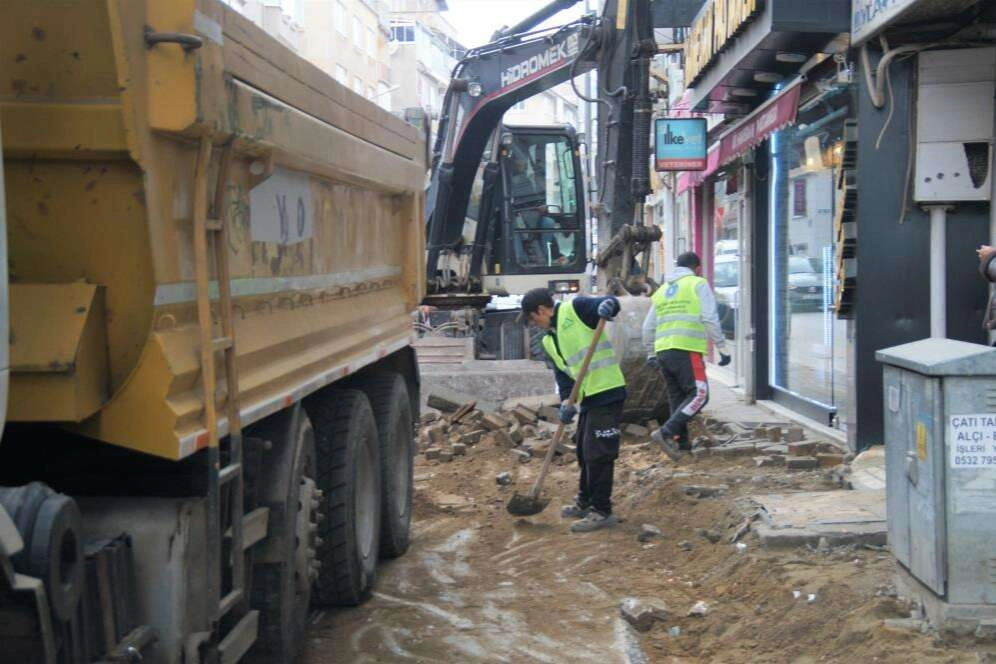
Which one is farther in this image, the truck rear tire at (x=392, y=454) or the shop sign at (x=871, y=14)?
the shop sign at (x=871, y=14)

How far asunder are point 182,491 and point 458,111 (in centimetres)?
1121

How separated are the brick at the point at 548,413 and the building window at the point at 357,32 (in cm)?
3348

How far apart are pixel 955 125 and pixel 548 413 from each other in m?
5.07

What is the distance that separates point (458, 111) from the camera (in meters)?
14.2

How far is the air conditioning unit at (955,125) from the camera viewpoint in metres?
7.97

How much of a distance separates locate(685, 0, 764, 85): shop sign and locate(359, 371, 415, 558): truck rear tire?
4628 millimetres

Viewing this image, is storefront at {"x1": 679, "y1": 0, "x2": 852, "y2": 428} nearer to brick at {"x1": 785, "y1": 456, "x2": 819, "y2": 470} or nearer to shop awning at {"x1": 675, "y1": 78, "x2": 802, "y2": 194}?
shop awning at {"x1": 675, "y1": 78, "x2": 802, "y2": 194}

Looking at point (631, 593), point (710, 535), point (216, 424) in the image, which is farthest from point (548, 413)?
point (216, 424)

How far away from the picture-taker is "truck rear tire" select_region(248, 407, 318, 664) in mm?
4449

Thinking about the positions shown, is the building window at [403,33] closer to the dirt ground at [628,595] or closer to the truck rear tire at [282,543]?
the dirt ground at [628,595]

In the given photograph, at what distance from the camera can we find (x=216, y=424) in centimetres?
352

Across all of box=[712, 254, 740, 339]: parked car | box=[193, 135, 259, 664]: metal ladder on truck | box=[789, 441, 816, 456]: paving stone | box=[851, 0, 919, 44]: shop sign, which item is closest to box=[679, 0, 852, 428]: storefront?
box=[851, 0, 919, 44]: shop sign

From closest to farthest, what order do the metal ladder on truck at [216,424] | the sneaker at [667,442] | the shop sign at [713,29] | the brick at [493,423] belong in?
the metal ladder on truck at [216,424]
the sneaker at [667,442]
the shop sign at [713,29]
the brick at [493,423]

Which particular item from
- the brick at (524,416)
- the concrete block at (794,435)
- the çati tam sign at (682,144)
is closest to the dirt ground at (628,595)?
the concrete block at (794,435)
